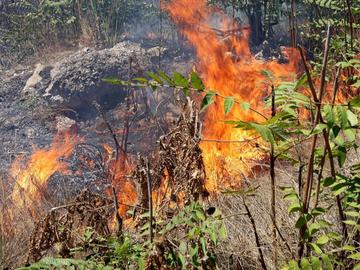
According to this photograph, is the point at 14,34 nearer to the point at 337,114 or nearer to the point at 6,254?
the point at 6,254

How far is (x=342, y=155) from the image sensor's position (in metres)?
1.18

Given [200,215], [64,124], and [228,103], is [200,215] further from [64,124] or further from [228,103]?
[64,124]

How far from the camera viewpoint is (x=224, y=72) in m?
7.34

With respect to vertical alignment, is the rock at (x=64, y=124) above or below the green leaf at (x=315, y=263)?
below

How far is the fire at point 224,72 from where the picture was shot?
4.15 m

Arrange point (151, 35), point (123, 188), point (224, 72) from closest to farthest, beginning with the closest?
point (123, 188) → point (224, 72) → point (151, 35)

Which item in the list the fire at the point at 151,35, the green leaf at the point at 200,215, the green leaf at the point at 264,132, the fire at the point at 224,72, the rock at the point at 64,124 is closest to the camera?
the green leaf at the point at 264,132

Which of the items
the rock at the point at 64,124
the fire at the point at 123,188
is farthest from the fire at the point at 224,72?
the rock at the point at 64,124

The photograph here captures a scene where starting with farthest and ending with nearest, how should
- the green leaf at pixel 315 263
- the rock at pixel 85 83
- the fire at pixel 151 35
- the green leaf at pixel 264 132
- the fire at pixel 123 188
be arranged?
the fire at pixel 151 35 < the rock at pixel 85 83 < the fire at pixel 123 188 < the green leaf at pixel 315 263 < the green leaf at pixel 264 132

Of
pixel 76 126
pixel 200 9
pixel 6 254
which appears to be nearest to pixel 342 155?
pixel 6 254

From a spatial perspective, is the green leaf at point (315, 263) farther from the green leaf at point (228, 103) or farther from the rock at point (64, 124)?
the rock at point (64, 124)

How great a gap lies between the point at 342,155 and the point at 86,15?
33.7 ft

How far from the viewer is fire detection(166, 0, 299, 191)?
4.15 m

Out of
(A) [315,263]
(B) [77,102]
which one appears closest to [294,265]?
(A) [315,263]
